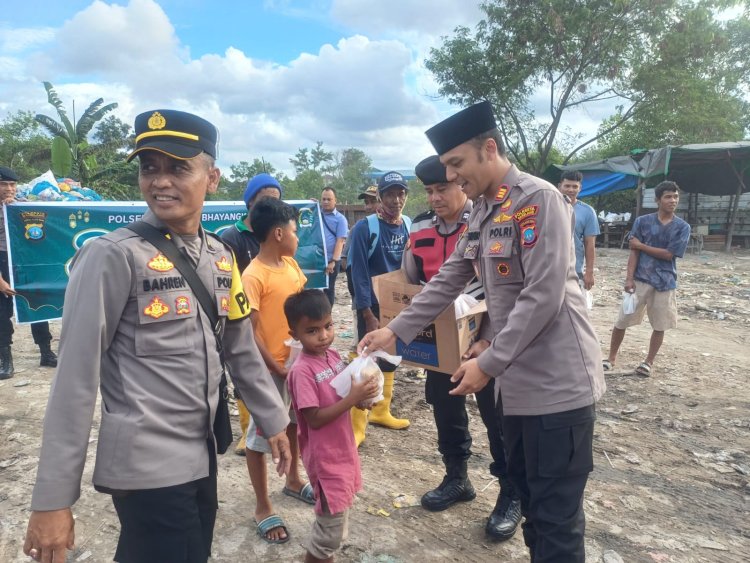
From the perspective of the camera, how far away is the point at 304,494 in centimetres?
316

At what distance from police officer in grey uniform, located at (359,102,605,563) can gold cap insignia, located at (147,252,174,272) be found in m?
1.11

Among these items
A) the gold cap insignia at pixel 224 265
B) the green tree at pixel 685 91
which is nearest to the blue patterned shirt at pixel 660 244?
the gold cap insignia at pixel 224 265

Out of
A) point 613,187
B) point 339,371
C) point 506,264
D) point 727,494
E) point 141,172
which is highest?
point 613,187

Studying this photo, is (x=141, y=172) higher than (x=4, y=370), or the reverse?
(x=141, y=172)

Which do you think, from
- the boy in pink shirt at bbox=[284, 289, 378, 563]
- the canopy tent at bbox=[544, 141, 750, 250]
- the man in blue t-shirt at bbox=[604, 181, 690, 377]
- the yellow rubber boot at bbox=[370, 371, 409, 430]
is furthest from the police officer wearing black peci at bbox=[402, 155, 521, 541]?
the canopy tent at bbox=[544, 141, 750, 250]

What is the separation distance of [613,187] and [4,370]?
14.6 meters

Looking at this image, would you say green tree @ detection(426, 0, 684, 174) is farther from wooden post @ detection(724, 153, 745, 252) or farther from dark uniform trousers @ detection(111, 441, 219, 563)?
dark uniform trousers @ detection(111, 441, 219, 563)

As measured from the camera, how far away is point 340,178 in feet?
150

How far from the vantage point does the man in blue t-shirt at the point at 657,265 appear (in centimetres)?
540

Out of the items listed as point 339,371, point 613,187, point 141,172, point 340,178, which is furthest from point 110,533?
point 340,178

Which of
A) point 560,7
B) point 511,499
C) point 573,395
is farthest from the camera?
point 560,7

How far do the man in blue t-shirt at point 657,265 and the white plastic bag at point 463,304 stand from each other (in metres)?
3.61

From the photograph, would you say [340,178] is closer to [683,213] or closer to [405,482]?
[683,213]

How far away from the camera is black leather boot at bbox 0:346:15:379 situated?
5.36 meters
